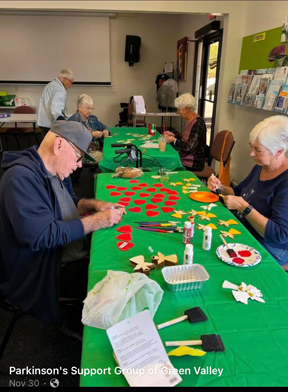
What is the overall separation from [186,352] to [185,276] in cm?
34

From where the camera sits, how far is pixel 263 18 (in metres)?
3.19

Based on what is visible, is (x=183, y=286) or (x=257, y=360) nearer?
(x=257, y=360)

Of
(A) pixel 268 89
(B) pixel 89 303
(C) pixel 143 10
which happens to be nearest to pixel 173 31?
(C) pixel 143 10

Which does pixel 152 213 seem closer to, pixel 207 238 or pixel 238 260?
pixel 207 238

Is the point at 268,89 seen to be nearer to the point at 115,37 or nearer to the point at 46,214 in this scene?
the point at 46,214

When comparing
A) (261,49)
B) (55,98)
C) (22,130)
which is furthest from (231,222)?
(22,130)

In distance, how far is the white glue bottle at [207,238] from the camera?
1252 millimetres

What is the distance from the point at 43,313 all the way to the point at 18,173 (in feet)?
2.15

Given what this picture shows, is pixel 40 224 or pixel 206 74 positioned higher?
pixel 206 74

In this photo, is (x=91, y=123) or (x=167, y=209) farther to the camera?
(x=91, y=123)

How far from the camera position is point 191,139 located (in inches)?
127

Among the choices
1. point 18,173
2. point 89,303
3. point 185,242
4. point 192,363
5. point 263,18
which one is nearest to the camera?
point 192,363

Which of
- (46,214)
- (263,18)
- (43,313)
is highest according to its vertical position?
(263,18)

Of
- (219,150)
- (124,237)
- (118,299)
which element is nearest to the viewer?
(118,299)
